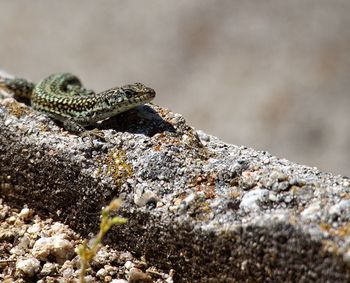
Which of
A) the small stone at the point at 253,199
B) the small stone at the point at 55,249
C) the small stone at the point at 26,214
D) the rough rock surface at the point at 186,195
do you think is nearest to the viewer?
the rough rock surface at the point at 186,195

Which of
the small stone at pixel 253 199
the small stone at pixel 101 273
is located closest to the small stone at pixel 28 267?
the small stone at pixel 101 273

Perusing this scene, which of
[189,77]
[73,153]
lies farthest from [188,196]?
[189,77]

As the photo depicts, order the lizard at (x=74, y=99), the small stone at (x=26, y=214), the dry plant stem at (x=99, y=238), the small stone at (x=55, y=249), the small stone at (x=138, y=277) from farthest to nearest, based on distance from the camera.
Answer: the lizard at (x=74, y=99) < the small stone at (x=26, y=214) < the small stone at (x=55, y=249) < the small stone at (x=138, y=277) < the dry plant stem at (x=99, y=238)

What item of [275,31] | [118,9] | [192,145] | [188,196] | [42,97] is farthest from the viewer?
[118,9]

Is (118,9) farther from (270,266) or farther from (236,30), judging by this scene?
(270,266)

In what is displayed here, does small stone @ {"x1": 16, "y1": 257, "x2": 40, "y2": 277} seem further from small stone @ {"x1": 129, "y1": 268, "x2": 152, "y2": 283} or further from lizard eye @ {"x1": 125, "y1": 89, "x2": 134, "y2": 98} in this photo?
lizard eye @ {"x1": 125, "y1": 89, "x2": 134, "y2": 98}

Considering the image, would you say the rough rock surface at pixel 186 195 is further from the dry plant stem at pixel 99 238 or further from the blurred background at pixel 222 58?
the blurred background at pixel 222 58
